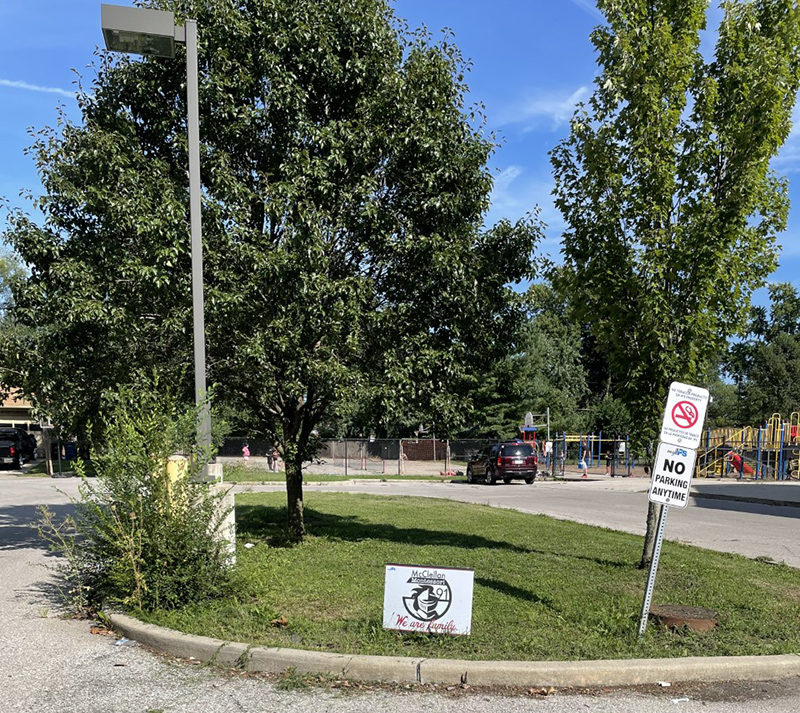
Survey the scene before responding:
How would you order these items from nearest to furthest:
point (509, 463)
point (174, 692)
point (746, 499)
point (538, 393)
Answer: point (174, 692)
point (746, 499)
point (509, 463)
point (538, 393)

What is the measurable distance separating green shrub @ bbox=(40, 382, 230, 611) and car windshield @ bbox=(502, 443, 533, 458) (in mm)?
25699

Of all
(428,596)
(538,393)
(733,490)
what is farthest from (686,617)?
(538,393)

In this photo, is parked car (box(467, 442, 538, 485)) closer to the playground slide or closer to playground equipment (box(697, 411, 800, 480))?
playground equipment (box(697, 411, 800, 480))

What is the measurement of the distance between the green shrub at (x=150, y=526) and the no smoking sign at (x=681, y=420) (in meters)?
4.30

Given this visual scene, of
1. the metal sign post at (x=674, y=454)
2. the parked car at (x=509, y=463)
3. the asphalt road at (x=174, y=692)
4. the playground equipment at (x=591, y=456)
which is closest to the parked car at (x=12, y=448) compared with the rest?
the parked car at (x=509, y=463)

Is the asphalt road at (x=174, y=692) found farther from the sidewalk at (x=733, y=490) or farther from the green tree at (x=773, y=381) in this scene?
the green tree at (x=773, y=381)

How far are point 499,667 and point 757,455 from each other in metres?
35.4

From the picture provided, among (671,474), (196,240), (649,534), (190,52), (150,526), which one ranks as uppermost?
(190,52)

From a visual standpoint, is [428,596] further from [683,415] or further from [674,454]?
[683,415]

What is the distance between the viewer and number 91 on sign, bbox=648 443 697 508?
20.8 ft

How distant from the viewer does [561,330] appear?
6419 cm

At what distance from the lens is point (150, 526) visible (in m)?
6.96

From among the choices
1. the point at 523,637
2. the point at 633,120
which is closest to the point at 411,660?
the point at 523,637

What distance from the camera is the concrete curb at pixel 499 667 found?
17.5 feet
